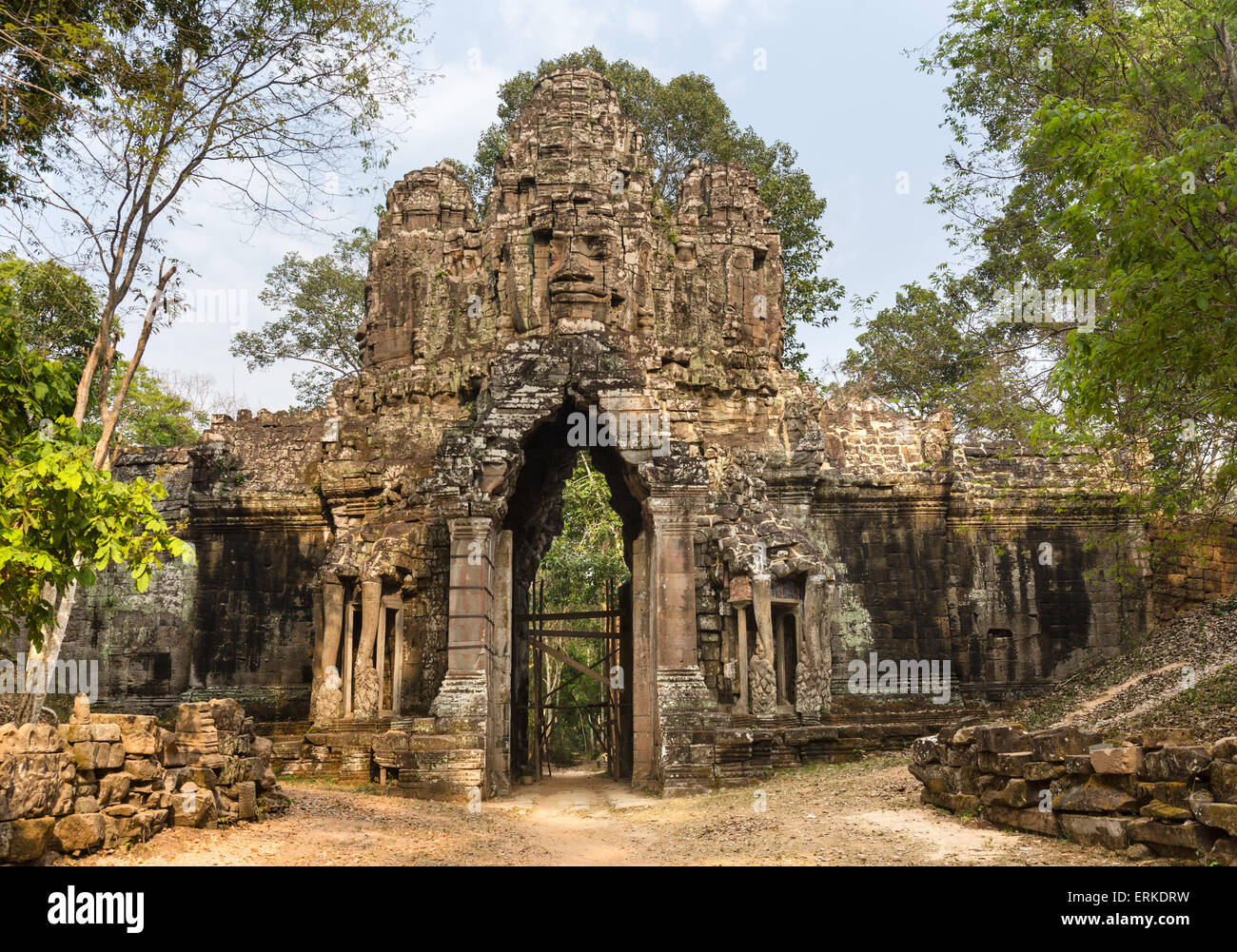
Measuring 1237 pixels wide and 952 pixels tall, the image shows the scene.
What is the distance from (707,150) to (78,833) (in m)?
24.0

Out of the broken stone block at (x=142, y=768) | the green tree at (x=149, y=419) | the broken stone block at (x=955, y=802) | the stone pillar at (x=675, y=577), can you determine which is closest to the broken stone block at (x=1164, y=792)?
the broken stone block at (x=955, y=802)

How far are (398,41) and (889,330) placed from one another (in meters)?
17.9

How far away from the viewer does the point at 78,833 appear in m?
6.98

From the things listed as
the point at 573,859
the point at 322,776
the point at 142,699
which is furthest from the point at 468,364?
the point at 573,859

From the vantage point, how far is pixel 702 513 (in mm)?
15391

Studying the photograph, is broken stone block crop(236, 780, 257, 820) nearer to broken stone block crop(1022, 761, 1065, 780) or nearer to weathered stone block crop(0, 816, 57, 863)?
weathered stone block crop(0, 816, 57, 863)

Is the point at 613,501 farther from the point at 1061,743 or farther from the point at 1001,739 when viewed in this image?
the point at 1061,743

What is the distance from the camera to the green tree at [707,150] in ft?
86.4

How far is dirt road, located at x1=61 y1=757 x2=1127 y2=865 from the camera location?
7980 millimetres

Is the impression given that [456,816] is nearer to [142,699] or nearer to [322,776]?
[322,776]

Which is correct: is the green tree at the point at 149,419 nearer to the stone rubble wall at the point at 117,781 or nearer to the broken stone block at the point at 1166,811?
the stone rubble wall at the point at 117,781

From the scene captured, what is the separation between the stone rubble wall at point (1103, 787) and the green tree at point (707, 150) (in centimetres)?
1795

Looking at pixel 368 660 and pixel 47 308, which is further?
pixel 47 308

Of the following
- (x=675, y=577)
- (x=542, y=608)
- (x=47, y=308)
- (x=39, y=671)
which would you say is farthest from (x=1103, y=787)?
(x=47, y=308)
